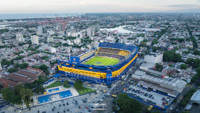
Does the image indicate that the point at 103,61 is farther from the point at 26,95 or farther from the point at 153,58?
the point at 26,95

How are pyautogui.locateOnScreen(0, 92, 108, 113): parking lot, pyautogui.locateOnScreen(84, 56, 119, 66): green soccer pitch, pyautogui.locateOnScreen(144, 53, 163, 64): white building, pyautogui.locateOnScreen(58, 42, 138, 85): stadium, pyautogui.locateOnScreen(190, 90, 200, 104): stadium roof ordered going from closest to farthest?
pyautogui.locateOnScreen(0, 92, 108, 113): parking lot → pyautogui.locateOnScreen(190, 90, 200, 104): stadium roof → pyautogui.locateOnScreen(58, 42, 138, 85): stadium → pyautogui.locateOnScreen(144, 53, 163, 64): white building → pyautogui.locateOnScreen(84, 56, 119, 66): green soccer pitch

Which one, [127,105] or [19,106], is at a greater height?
[127,105]

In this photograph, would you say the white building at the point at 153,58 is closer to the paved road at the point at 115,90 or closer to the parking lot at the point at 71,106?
the paved road at the point at 115,90

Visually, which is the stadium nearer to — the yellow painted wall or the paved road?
the yellow painted wall

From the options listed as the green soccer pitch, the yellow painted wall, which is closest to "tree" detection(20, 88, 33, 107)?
the yellow painted wall

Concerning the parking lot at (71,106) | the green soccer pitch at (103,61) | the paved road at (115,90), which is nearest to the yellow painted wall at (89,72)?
the paved road at (115,90)

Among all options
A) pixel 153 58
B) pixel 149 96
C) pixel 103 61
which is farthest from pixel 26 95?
pixel 153 58

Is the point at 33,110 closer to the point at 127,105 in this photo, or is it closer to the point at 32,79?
the point at 32,79

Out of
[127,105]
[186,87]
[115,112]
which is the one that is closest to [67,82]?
[115,112]
